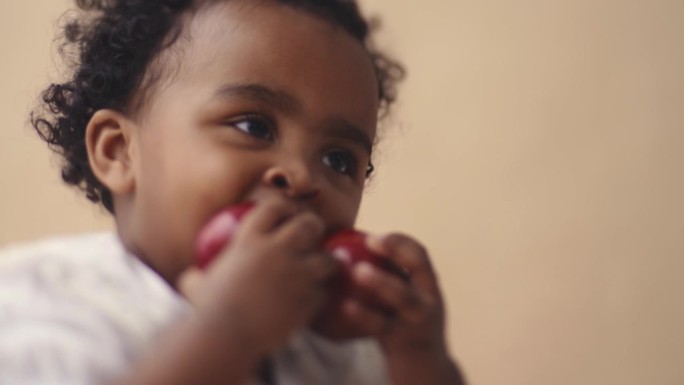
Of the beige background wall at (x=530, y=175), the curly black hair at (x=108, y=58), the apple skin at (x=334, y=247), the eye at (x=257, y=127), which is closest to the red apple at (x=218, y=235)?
the apple skin at (x=334, y=247)

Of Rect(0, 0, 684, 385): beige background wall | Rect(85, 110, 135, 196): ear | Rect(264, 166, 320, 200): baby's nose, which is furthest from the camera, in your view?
Rect(0, 0, 684, 385): beige background wall

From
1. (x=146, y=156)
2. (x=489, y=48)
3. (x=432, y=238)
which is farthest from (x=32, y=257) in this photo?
(x=489, y=48)

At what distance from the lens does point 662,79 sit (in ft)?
3.66

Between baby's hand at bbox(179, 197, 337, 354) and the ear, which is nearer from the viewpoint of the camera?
baby's hand at bbox(179, 197, 337, 354)

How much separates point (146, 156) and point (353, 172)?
0.19 metres

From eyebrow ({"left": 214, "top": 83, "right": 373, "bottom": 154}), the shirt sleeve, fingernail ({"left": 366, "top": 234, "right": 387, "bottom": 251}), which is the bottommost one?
the shirt sleeve

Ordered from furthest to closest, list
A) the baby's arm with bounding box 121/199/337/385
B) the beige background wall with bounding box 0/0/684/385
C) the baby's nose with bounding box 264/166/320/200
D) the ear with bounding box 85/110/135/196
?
the beige background wall with bounding box 0/0/684/385 < the ear with bounding box 85/110/135/196 < the baby's nose with bounding box 264/166/320/200 < the baby's arm with bounding box 121/199/337/385

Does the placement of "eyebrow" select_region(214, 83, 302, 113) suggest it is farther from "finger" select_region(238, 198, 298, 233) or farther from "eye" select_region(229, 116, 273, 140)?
"finger" select_region(238, 198, 298, 233)

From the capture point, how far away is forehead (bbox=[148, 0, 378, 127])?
2.20ft

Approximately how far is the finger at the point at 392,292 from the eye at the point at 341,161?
0.56 feet

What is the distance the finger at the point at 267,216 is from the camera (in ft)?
1.72

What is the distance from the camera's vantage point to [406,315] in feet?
1.84

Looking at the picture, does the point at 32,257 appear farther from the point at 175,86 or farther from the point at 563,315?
the point at 563,315

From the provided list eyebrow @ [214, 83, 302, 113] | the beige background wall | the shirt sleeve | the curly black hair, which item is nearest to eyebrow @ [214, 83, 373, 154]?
eyebrow @ [214, 83, 302, 113]
